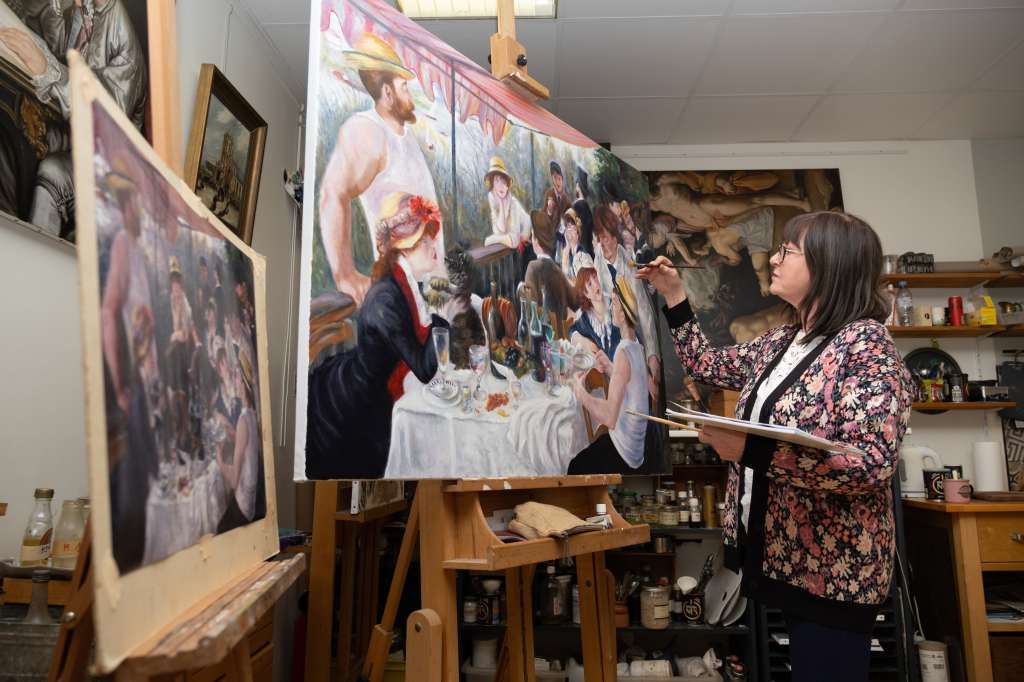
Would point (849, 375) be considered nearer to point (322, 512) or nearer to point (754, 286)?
point (322, 512)

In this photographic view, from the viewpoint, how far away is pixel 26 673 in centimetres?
123

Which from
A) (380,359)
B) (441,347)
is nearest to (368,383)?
(380,359)

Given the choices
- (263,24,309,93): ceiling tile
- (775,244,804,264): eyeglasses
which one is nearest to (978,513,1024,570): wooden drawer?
(775,244,804,264): eyeglasses

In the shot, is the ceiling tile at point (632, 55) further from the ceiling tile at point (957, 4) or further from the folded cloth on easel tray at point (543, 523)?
the folded cloth on easel tray at point (543, 523)

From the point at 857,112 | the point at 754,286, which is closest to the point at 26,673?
the point at 754,286

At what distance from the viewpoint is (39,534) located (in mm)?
1443

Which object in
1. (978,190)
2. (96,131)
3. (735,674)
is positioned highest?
(978,190)

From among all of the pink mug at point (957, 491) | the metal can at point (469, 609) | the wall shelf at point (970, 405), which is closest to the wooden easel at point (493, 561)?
the metal can at point (469, 609)

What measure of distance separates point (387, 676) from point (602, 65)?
2774mm

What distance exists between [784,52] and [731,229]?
3.17 feet

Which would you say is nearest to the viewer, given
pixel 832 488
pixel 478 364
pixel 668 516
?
pixel 832 488

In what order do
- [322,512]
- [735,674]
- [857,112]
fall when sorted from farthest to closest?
[857,112]
[735,674]
[322,512]

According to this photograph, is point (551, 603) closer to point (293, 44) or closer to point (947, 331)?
point (947, 331)

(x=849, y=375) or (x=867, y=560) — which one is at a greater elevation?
(x=849, y=375)
